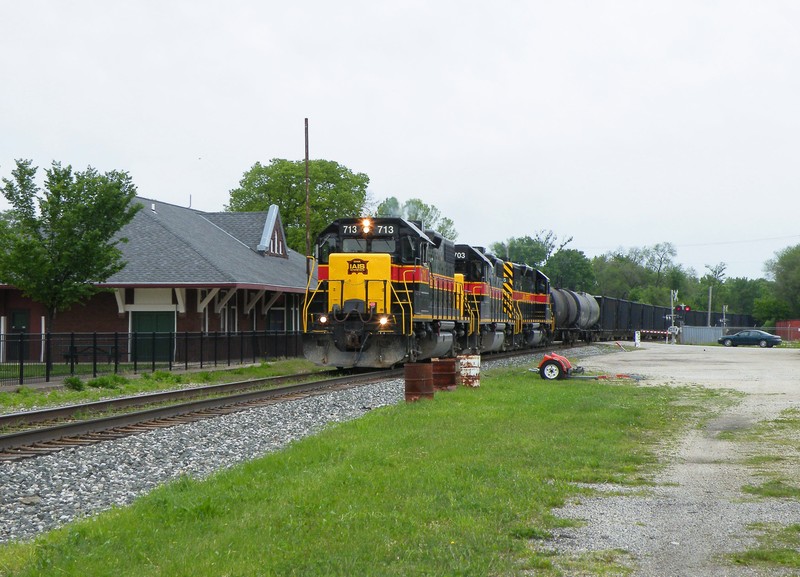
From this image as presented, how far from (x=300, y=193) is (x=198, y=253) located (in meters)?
39.0

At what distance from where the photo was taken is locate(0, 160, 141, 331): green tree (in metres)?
27.2

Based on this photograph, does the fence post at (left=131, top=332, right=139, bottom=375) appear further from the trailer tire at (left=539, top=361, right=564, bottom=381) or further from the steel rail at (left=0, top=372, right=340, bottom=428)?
the trailer tire at (left=539, top=361, right=564, bottom=381)

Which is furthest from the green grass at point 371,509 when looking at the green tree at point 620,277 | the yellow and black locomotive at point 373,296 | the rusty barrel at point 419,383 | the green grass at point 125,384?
the green tree at point 620,277

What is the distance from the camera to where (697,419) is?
622 inches

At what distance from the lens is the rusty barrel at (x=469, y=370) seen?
20.7m

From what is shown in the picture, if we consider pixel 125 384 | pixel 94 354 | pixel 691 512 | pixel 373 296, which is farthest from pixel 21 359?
pixel 691 512

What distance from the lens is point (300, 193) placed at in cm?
7475

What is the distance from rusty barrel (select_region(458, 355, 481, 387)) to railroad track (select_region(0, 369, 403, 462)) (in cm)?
302

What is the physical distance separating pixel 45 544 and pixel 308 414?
956 centimetres

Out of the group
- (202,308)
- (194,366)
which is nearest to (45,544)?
(194,366)

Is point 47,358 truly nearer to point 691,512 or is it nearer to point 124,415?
point 124,415

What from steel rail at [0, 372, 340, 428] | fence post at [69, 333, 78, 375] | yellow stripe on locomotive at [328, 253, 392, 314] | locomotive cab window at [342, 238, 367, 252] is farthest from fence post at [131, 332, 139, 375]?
locomotive cab window at [342, 238, 367, 252]

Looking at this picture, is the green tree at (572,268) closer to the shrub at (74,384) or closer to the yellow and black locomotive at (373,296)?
the yellow and black locomotive at (373,296)

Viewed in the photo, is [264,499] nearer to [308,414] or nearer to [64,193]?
[308,414]
